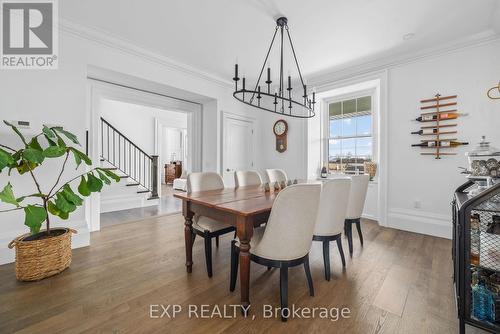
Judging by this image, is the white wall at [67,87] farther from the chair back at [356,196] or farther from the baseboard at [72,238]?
the chair back at [356,196]

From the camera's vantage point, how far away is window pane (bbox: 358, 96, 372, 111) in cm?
412

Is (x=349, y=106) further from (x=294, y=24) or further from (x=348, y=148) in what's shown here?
(x=294, y=24)

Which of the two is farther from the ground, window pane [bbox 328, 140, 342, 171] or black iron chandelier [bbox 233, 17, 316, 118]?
black iron chandelier [bbox 233, 17, 316, 118]

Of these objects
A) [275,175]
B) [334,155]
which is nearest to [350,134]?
[334,155]

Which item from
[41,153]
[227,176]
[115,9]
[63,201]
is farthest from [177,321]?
[227,176]

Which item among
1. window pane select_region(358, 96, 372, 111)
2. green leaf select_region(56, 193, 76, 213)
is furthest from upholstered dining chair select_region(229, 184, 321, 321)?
window pane select_region(358, 96, 372, 111)

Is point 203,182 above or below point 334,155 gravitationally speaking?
below

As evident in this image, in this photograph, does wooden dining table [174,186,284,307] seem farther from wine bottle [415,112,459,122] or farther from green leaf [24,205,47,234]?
wine bottle [415,112,459,122]

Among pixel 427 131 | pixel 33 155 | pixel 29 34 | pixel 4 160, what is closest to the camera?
pixel 4 160

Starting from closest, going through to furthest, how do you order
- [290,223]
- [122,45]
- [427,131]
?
[290,223] → [122,45] → [427,131]

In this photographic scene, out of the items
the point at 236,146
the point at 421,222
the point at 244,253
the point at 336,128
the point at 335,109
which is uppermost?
the point at 335,109

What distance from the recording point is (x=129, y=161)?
619 cm

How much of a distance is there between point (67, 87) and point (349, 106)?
4.56m

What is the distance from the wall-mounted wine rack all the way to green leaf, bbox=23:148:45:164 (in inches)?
178
